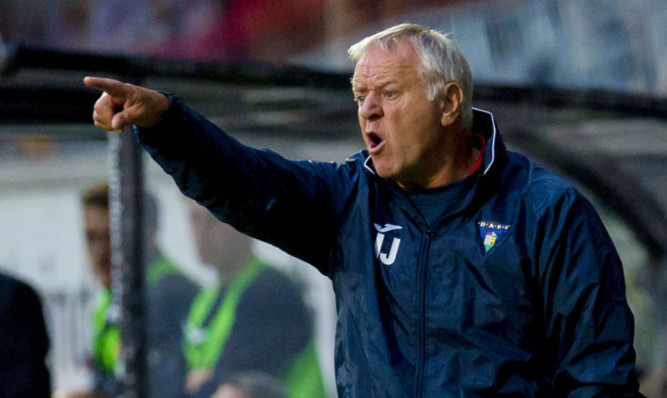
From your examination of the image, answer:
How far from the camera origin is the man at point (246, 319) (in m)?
4.80

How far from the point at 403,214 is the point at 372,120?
230 mm

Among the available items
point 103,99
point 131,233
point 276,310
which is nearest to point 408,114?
point 103,99

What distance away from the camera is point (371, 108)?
220 cm

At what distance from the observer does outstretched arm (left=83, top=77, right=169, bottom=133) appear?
6.29 feet

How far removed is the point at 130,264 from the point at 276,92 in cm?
116

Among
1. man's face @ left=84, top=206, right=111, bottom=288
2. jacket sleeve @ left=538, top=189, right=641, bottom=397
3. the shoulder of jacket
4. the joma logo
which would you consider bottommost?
man's face @ left=84, top=206, right=111, bottom=288

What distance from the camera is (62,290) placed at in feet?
16.9

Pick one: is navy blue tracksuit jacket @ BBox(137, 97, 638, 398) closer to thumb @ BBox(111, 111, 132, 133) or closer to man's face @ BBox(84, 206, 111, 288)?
thumb @ BBox(111, 111, 132, 133)

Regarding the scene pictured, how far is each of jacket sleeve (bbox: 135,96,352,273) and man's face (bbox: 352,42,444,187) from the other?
7.6 inches

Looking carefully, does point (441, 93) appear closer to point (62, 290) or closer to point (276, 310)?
point (276, 310)

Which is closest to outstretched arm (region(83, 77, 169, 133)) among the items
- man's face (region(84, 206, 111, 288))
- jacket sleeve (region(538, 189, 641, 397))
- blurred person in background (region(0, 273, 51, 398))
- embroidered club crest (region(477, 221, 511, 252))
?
embroidered club crest (region(477, 221, 511, 252))

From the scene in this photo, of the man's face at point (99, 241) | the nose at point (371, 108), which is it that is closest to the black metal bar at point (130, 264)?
the man's face at point (99, 241)

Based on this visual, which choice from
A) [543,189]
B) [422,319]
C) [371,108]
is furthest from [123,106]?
[543,189]

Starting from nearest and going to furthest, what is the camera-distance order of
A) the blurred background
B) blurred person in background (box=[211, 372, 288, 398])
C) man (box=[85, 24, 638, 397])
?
man (box=[85, 24, 638, 397]), the blurred background, blurred person in background (box=[211, 372, 288, 398])
